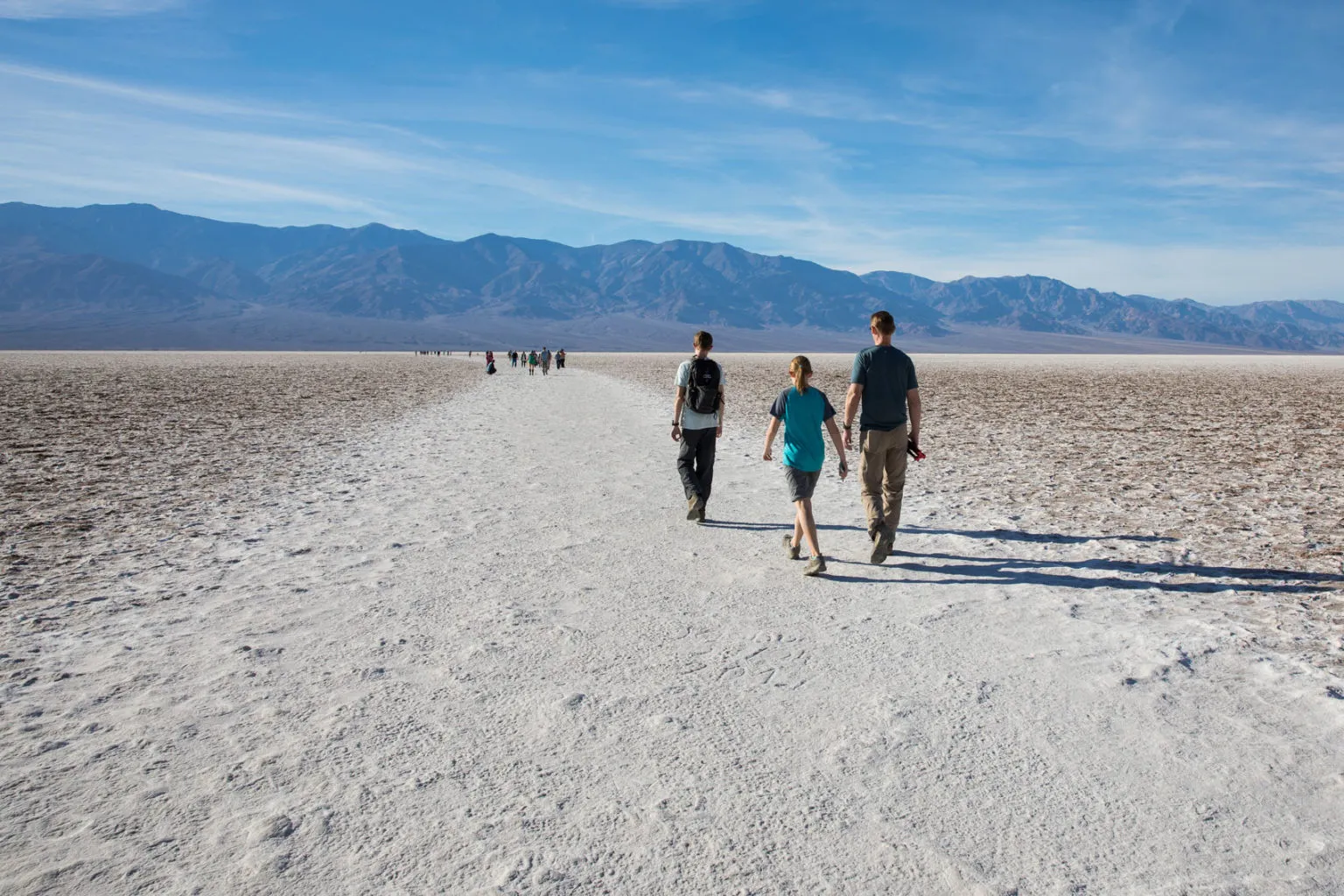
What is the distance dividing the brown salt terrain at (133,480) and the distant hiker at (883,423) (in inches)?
195

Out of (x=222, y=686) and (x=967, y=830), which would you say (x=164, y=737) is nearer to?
(x=222, y=686)

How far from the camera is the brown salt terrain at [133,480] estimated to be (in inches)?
243

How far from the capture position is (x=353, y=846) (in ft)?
9.52

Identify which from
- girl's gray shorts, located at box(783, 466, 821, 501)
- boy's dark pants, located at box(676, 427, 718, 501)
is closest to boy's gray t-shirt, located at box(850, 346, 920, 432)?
girl's gray shorts, located at box(783, 466, 821, 501)

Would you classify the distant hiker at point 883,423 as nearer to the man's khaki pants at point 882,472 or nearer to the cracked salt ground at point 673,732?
the man's khaki pants at point 882,472

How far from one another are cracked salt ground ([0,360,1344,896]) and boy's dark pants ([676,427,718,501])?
1.39 meters

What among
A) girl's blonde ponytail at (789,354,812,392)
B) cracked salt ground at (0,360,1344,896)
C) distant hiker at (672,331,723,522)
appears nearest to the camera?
cracked salt ground at (0,360,1344,896)

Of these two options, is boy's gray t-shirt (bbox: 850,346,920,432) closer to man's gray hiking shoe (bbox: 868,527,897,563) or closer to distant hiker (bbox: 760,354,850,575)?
distant hiker (bbox: 760,354,850,575)

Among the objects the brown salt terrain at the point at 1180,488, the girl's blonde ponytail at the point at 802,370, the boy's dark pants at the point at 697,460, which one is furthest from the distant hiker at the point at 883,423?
the boy's dark pants at the point at 697,460

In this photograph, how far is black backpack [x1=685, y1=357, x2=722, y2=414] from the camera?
7902 mm

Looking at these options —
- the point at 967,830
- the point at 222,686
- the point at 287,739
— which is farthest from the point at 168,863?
the point at 967,830

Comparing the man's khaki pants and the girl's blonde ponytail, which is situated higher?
the girl's blonde ponytail

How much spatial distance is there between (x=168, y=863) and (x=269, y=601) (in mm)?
2985

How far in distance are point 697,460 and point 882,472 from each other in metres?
2.15
